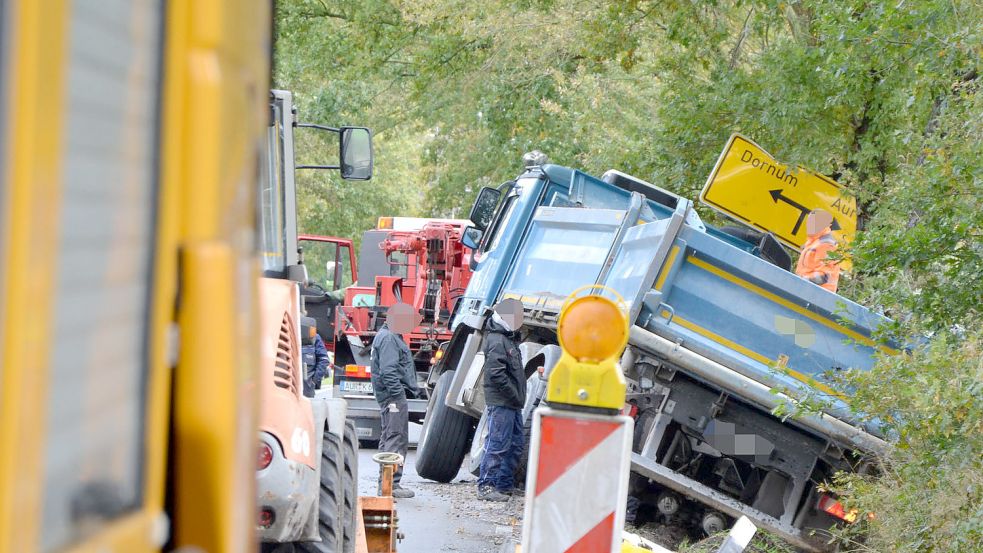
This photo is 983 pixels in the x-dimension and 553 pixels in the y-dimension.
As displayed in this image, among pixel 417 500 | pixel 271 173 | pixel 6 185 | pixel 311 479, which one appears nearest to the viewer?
pixel 6 185

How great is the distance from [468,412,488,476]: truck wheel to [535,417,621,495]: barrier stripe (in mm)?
7816

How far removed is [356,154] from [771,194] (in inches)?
203

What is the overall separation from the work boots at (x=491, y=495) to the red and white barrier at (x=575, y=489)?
302 inches

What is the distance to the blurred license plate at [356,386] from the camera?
15.2 m

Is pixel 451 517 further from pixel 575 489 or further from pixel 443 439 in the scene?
pixel 575 489

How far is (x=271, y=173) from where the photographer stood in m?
5.49

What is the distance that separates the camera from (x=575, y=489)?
339 centimetres

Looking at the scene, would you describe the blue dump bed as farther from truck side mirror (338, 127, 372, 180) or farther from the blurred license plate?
the blurred license plate

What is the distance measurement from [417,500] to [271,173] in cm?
621

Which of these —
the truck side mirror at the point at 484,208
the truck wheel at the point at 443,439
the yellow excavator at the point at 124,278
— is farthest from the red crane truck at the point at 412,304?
the yellow excavator at the point at 124,278

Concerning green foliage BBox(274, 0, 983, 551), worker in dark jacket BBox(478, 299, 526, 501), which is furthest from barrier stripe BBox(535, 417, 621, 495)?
worker in dark jacket BBox(478, 299, 526, 501)

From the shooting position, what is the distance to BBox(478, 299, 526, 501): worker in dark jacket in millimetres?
10766

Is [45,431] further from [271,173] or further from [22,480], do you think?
[271,173]

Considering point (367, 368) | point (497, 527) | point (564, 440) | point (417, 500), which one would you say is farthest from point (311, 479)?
point (367, 368)
